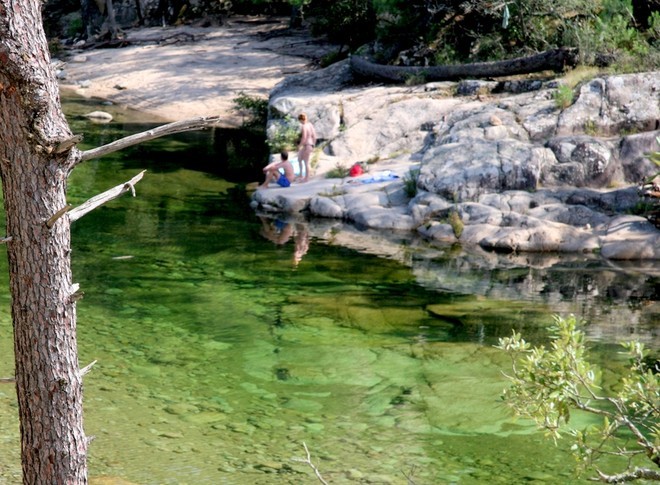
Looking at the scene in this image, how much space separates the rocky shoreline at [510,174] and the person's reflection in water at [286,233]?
77 centimetres

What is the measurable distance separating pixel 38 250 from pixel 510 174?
12.7m

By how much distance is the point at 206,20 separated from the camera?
117ft

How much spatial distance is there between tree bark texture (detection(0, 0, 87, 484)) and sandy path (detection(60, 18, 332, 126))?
2239 centimetres

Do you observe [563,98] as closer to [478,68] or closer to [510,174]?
[510,174]

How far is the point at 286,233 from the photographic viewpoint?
610 inches

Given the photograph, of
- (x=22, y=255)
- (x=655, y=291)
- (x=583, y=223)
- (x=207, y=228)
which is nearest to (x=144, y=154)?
(x=207, y=228)

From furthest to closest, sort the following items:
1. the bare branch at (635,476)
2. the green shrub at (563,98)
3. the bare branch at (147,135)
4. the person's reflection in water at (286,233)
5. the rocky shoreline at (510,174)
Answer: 1. the green shrub at (563,98)
2. the rocky shoreline at (510,174)
3. the person's reflection in water at (286,233)
4. the bare branch at (147,135)
5. the bare branch at (635,476)

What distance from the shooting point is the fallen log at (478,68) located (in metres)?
19.2

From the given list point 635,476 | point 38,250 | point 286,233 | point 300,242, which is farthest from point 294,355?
point 635,476

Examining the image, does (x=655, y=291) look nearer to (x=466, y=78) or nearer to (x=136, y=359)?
(x=136, y=359)

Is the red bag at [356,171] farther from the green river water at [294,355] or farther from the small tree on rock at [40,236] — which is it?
the small tree on rock at [40,236]

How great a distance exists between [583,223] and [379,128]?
5872 millimetres

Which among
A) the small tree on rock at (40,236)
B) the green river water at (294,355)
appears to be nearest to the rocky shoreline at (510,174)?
the green river water at (294,355)

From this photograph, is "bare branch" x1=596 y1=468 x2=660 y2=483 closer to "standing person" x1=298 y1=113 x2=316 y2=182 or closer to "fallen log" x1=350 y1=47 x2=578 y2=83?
"standing person" x1=298 y1=113 x2=316 y2=182
